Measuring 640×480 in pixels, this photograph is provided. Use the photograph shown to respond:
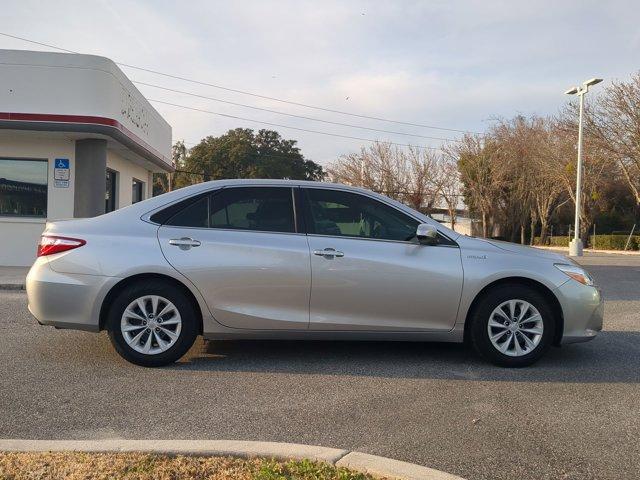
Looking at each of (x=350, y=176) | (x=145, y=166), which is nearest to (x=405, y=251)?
(x=145, y=166)

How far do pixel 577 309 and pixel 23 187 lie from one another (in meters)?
13.1

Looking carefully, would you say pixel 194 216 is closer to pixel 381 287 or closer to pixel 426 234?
pixel 381 287

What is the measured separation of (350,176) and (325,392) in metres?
40.4

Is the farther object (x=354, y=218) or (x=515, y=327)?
(x=354, y=218)

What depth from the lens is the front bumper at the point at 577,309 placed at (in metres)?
5.45

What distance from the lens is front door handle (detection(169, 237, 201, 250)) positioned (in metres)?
5.30

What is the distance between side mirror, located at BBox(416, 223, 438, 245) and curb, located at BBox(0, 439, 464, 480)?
7.96ft

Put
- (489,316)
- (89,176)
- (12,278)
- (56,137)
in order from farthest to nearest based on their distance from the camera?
1. (89,176)
2. (56,137)
3. (12,278)
4. (489,316)

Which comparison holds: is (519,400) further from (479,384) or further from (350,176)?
(350,176)

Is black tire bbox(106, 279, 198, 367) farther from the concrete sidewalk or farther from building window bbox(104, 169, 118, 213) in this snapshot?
building window bbox(104, 169, 118, 213)

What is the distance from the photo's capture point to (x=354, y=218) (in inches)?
220

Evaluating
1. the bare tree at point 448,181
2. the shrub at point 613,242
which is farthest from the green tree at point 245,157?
the shrub at point 613,242

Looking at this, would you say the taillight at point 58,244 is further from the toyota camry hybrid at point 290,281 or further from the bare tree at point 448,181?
the bare tree at point 448,181

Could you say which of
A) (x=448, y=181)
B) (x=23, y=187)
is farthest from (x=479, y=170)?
(x=23, y=187)
